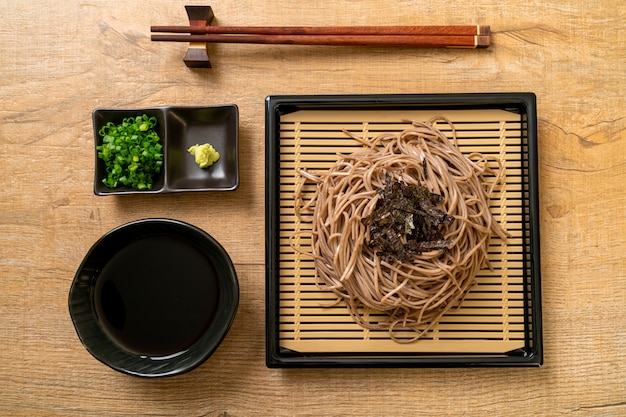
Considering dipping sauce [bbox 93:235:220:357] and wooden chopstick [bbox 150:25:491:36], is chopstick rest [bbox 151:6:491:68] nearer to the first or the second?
wooden chopstick [bbox 150:25:491:36]

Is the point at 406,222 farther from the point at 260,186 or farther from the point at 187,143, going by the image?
the point at 187,143

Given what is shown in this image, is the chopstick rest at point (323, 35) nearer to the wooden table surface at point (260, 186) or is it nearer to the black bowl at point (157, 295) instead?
the wooden table surface at point (260, 186)

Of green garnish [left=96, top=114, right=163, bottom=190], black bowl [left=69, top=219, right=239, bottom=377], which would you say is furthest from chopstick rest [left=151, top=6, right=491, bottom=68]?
black bowl [left=69, top=219, right=239, bottom=377]

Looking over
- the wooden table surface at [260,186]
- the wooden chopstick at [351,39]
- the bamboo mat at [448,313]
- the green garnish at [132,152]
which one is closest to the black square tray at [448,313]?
the bamboo mat at [448,313]

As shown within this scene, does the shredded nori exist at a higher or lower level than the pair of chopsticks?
lower

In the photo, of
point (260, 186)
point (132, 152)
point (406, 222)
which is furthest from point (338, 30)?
point (132, 152)

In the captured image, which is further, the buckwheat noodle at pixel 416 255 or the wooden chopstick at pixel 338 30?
the wooden chopstick at pixel 338 30
